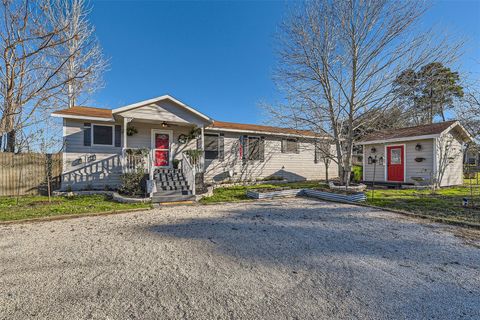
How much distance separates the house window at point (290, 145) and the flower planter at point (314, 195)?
520 centimetres

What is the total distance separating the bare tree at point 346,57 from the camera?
804 centimetres

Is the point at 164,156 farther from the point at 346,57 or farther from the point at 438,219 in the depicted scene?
the point at 438,219

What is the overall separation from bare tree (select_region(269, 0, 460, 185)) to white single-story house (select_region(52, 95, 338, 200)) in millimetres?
1765

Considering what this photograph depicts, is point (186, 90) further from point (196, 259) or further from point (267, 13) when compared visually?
point (196, 259)

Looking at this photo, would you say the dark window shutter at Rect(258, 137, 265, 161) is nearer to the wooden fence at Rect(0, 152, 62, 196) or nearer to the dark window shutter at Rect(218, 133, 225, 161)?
the dark window shutter at Rect(218, 133, 225, 161)

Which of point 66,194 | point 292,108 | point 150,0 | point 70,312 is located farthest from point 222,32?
point 70,312

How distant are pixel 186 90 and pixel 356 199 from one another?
1545cm

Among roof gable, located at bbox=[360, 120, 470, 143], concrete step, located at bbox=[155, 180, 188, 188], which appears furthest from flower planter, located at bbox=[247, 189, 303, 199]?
roof gable, located at bbox=[360, 120, 470, 143]

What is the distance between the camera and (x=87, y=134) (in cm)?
907

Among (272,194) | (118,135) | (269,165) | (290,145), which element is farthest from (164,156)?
(290,145)

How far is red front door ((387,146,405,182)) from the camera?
1127 centimetres

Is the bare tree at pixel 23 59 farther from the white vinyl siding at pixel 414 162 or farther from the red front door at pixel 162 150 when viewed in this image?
the white vinyl siding at pixel 414 162

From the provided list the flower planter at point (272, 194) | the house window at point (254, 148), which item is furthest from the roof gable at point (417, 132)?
the house window at point (254, 148)

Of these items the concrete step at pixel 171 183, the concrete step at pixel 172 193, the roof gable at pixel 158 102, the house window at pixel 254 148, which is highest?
the roof gable at pixel 158 102
